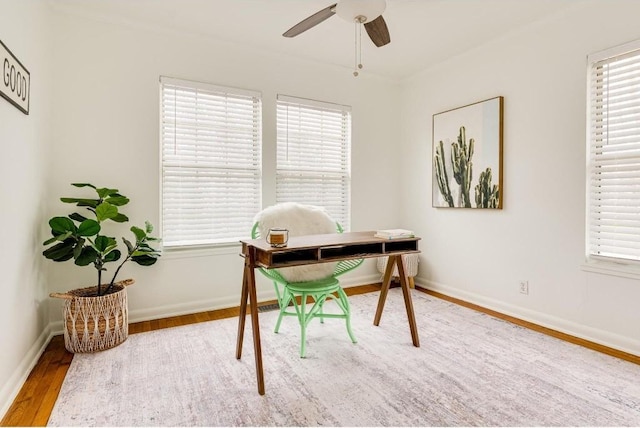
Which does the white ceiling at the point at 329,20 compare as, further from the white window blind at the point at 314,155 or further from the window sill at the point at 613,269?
the window sill at the point at 613,269

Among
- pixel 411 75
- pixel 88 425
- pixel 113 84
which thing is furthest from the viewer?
pixel 411 75

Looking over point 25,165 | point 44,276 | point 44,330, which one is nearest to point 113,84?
point 25,165

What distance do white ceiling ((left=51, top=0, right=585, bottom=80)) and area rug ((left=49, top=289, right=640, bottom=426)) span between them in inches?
101

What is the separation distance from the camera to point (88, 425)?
1.67 metres

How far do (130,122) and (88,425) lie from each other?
2302 mm

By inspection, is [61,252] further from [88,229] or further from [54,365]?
[54,365]

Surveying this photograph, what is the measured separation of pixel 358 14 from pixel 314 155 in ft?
5.93

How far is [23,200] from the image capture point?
7.00 feet

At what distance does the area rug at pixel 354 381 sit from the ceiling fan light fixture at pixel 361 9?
7.46 feet

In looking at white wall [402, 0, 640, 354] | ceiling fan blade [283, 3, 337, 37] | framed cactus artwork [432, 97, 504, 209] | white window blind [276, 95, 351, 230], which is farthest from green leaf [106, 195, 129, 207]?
framed cactus artwork [432, 97, 504, 209]

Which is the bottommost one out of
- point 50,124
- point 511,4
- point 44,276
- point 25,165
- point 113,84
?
point 44,276

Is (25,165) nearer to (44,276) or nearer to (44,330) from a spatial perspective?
(44,276)

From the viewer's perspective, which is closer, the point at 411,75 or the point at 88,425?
the point at 88,425

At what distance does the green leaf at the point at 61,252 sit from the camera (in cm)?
231
